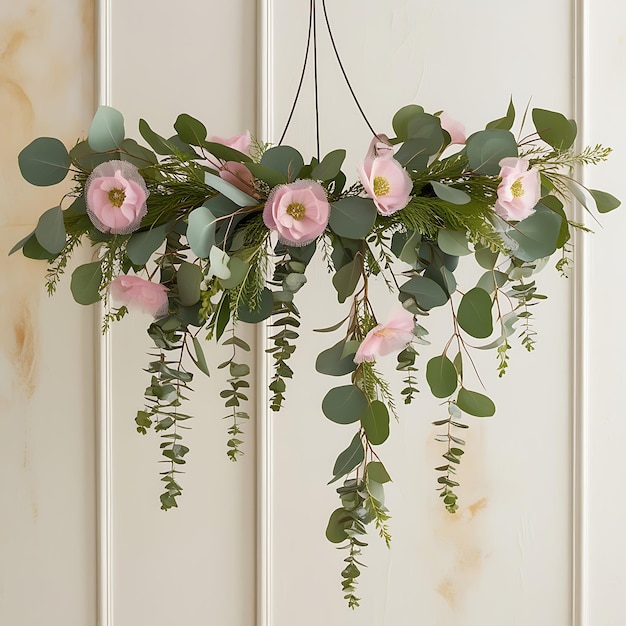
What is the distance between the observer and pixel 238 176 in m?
0.77

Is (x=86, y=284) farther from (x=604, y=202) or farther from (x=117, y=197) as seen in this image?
(x=604, y=202)

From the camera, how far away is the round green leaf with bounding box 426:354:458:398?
0.75 m

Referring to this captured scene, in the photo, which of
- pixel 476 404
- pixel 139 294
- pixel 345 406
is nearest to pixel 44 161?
pixel 139 294

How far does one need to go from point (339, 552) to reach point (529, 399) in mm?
425

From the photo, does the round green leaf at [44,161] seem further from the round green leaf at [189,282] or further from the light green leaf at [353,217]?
the light green leaf at [353,217]

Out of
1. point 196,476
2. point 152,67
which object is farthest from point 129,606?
point 152,67

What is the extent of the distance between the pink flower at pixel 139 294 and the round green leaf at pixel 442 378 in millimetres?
285

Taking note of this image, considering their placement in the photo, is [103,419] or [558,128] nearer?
[558,128]

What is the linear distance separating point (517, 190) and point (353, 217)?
160 mm

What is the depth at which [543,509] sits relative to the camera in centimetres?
127

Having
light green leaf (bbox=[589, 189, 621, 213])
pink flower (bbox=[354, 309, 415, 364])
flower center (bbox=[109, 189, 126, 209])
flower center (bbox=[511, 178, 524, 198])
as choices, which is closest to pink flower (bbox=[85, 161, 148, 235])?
flower center (bbox=[109, 189, 126, 209])

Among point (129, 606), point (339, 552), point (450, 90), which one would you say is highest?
point (450, 90)

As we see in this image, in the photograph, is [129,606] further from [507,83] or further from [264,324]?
[507,83]

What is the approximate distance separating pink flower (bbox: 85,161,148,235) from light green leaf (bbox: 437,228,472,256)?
0.99 feet
